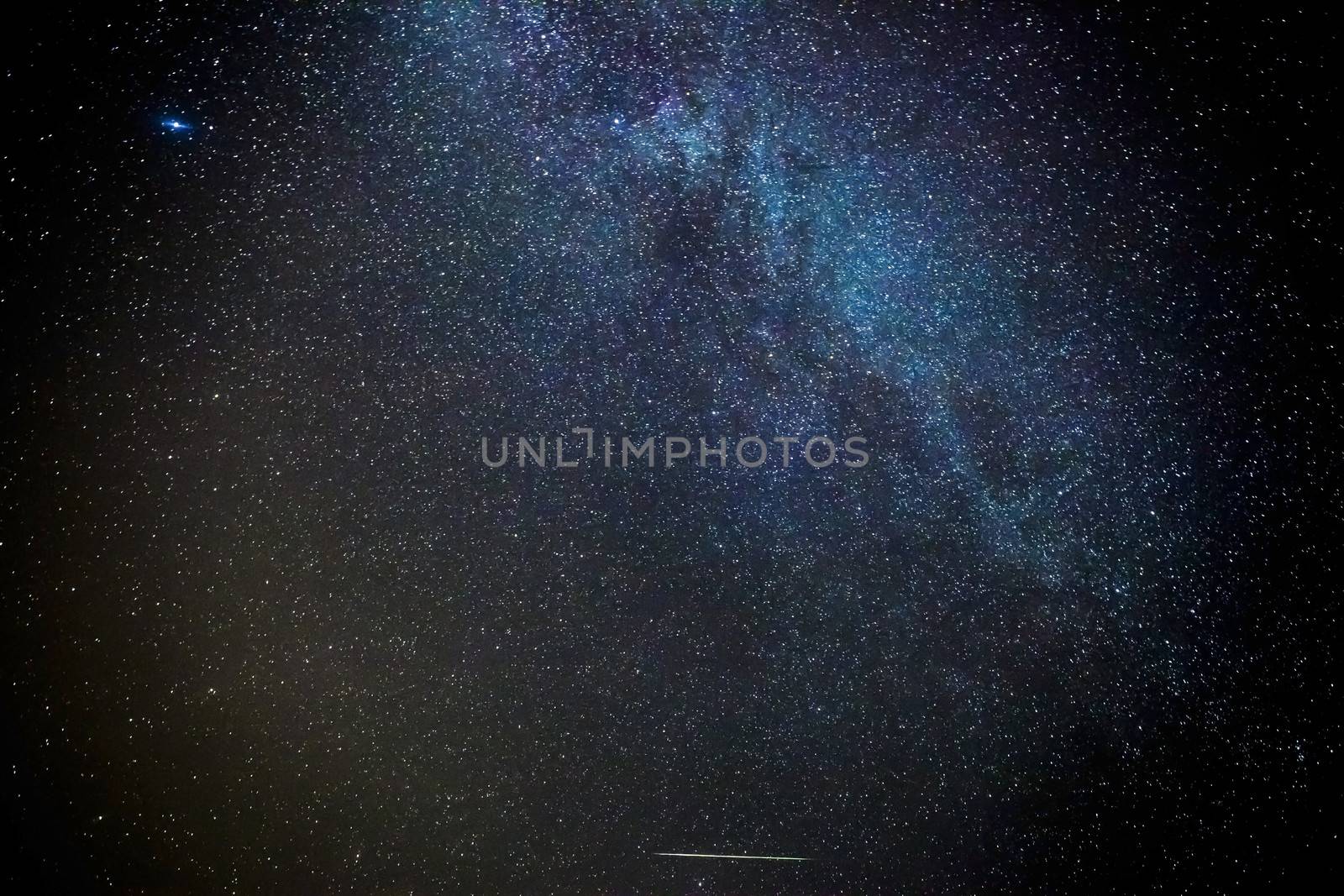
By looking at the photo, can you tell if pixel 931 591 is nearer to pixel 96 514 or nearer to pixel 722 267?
pixel 722 267

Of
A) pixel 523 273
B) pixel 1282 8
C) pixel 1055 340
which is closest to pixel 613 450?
pixel 523 273

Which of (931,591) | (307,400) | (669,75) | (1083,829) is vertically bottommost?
(1083,829)

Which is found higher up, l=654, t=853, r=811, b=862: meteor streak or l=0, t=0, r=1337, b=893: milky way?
l=0, t=0, r=1337, b=893: milky way

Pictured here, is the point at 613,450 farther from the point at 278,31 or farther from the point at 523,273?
the point at 278,31

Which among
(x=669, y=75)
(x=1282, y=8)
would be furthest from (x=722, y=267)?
(x=1282, y=8)

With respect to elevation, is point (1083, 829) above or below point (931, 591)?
below

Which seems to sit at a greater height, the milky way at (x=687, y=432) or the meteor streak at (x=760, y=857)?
the milky way at (x=687, y=432)

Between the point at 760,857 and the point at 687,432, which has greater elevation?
the point at 687,432
